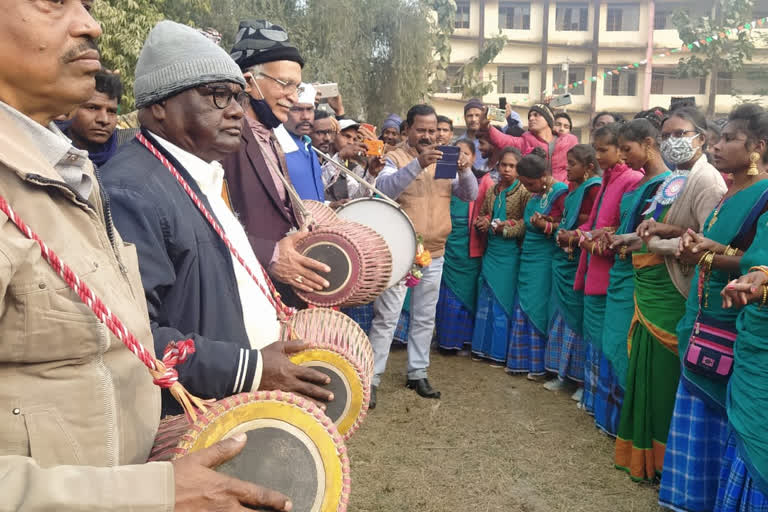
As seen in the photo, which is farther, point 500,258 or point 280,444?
point 500,258

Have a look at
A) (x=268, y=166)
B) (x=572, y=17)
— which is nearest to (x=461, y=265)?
(x=268, y=166)

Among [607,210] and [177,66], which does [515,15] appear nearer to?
[607,210]

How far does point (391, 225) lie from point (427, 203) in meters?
1.94

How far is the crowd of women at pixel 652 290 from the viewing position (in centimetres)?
304

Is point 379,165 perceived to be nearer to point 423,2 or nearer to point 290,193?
point 290,193

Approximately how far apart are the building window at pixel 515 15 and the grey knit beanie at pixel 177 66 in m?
33.0

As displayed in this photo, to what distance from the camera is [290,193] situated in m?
2.81

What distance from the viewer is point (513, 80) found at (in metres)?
33.1

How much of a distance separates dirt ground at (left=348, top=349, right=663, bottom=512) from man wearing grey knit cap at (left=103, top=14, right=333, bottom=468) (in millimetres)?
2247

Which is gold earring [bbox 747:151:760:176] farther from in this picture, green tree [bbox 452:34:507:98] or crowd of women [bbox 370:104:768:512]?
green tree [bbox 452:34:507:98]

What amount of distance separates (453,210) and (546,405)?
212 centimetres

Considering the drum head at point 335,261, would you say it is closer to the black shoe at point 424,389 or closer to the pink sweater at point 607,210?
the pink sweater at point 607,210

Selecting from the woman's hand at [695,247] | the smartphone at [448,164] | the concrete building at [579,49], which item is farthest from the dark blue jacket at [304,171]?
the concrete building at [579,49]

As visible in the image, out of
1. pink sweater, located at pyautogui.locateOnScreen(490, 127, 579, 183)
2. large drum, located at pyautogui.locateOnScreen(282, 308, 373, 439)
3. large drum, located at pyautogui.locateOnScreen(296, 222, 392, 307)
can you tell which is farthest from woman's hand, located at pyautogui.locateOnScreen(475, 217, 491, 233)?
large drum, located at pyautogui.locateOnScreen(282, 308, 373, 439)
